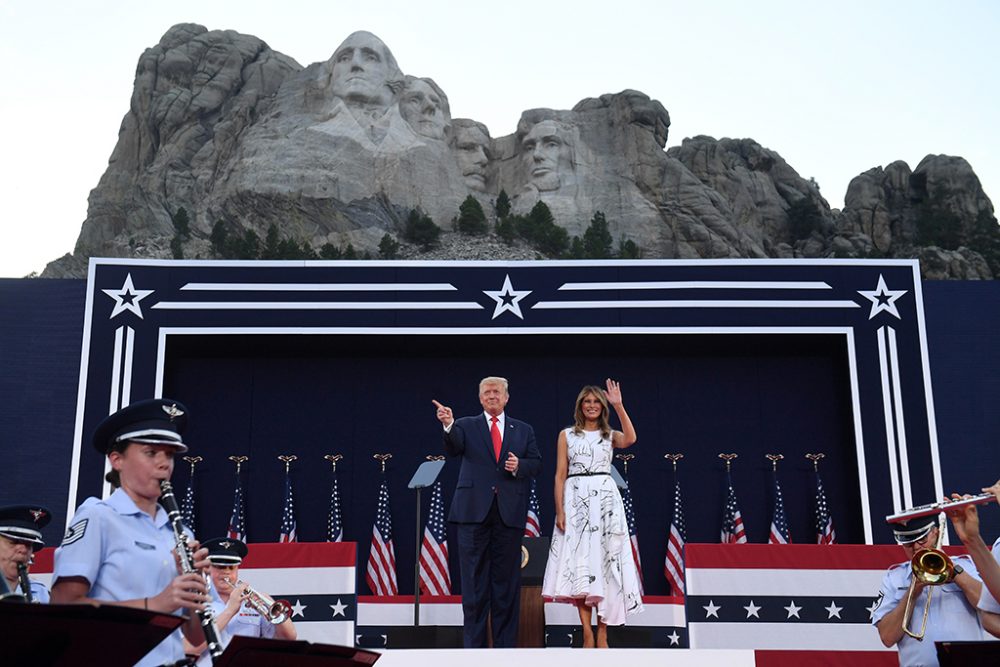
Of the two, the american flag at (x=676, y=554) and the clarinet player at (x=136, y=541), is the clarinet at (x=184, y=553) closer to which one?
the clarinet player at (x=136, y=541)

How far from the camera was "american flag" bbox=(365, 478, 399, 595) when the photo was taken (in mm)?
9484

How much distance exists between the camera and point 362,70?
4322cm

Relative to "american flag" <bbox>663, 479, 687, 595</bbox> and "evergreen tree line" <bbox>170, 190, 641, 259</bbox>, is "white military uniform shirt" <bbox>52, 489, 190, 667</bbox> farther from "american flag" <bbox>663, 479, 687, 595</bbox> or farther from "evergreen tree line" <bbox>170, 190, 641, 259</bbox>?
"evergreen tree line" <bbox>170, 190, 641, 259</bbox>

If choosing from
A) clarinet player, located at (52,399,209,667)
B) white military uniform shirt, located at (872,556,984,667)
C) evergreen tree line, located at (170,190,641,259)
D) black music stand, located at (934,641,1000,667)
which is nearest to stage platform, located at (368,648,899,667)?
white military uniform shirt, located at (872,556,984,667)

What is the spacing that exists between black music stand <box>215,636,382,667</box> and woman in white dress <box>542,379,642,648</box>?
11.2 ft

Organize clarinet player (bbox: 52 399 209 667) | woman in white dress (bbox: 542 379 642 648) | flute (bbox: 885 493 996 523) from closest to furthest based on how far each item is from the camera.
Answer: clarinet player (bbox: 52 399 209 667)
flute (bbox: 885 493 996 523)
woman in white dress (bbox: 542 379 642 648)

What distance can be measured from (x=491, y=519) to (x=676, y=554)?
3947 millimetres

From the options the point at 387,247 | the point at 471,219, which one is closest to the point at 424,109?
the point at 471,219

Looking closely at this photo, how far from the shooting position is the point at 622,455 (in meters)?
10.0

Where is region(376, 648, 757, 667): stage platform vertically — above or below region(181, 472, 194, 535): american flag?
below

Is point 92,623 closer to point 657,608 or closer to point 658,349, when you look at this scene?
point 657,608

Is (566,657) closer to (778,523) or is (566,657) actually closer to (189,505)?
(778,523)

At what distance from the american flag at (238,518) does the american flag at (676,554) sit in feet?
12.7

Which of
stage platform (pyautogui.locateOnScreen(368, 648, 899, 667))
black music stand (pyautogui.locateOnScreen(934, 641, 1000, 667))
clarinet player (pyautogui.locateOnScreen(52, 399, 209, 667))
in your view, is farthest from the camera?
stage platform (pyautogui.locateOnScreen(368, 648, 899, 667))
